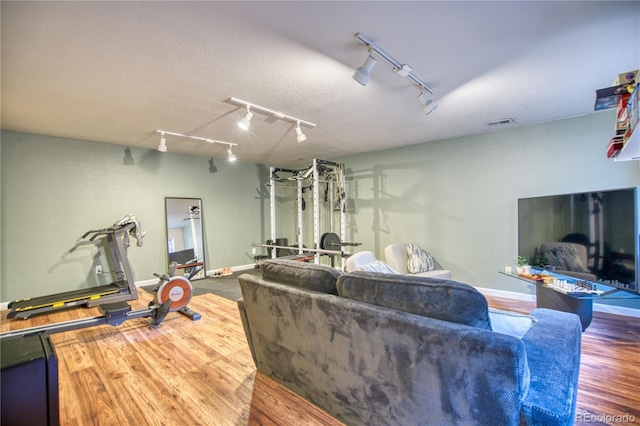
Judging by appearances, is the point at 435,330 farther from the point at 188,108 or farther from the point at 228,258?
the point at 228,258

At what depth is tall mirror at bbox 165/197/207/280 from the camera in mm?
5016

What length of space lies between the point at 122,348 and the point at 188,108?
2.49m

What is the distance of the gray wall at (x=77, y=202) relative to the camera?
12.0 ft

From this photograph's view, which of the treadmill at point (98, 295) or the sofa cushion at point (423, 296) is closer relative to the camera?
the sofa cushion at point (423, 296)

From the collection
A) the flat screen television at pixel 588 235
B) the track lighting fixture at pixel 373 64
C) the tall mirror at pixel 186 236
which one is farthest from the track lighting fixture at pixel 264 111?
the tall mirror at pixel 186 236

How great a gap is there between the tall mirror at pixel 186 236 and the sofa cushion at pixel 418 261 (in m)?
3.88

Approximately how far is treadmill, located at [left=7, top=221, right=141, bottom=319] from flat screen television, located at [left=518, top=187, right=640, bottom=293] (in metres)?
4.97

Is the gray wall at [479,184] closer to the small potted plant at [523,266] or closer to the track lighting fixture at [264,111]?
the small potted plant at [523,266]

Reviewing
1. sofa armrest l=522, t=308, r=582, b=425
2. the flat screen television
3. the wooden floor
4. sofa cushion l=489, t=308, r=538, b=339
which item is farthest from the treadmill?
the flat screen television

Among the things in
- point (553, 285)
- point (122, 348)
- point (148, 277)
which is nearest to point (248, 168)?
point (148, 277)

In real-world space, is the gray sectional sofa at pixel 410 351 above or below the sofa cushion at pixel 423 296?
below

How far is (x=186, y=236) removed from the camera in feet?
17.2

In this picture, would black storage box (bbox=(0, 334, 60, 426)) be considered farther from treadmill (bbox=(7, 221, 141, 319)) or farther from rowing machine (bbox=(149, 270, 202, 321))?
treadmill (bbox=(7, 221, 141, 319))

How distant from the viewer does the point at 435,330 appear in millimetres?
1123
